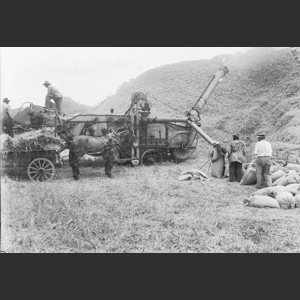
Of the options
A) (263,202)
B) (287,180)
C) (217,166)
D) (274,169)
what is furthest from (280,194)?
(217,166)

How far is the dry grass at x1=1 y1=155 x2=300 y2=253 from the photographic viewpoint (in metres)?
5.87

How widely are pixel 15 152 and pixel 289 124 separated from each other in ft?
46.7

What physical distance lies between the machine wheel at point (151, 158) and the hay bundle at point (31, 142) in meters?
4.96

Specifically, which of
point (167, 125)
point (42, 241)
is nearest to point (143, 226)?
point (42, 241)

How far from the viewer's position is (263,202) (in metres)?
8.66

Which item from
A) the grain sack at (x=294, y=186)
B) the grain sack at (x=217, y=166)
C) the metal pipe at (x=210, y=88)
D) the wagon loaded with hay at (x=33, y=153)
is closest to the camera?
the grain sack at (x=294, y=186)

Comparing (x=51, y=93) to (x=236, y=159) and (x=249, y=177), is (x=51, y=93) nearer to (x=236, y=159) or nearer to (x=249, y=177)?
(x=236, y=159)

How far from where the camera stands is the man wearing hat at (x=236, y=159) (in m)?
12.3

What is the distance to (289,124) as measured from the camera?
1959 cm

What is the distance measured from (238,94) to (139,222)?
2424 cm

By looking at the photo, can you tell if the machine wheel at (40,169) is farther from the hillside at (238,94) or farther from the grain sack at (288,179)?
the hillside at (238,94)

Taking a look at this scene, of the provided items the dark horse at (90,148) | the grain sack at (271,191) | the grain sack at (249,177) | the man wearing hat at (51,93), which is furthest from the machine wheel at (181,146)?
the grain sack at (271,191)

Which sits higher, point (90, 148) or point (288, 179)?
point (90, 148)

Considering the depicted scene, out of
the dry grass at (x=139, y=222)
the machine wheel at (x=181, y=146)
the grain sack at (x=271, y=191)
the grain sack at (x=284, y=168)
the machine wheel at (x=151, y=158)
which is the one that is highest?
the machine wheel at (x=181, y=146)
